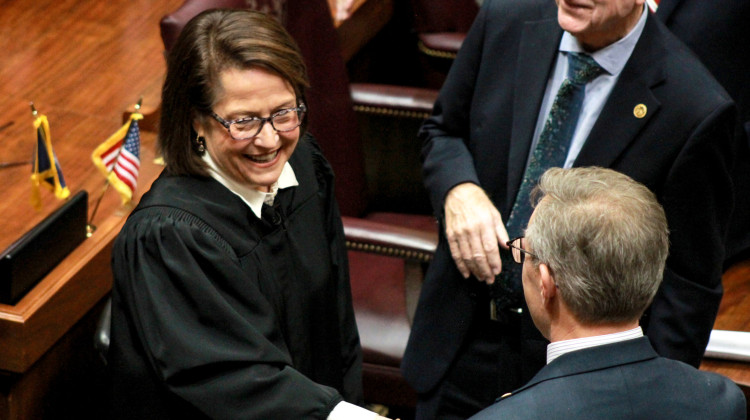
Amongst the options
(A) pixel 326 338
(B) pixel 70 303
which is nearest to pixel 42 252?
(B) pixel 70 303

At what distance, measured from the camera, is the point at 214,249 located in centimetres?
165

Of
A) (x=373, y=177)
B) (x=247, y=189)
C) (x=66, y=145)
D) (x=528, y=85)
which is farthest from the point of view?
(x=373, y=177)

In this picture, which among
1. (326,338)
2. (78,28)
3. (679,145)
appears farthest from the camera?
(78,28)

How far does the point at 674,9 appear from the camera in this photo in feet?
8.00

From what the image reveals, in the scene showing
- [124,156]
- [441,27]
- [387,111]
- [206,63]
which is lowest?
[441,27]

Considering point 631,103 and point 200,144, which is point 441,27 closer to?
point 631,103

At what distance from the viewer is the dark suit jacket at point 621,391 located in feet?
4.51

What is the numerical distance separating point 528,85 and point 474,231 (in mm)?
315

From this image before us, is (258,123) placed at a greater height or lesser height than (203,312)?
greater

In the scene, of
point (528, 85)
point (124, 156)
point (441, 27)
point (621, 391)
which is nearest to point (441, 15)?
point (441, 27)

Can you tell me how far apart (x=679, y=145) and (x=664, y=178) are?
7 centimetres

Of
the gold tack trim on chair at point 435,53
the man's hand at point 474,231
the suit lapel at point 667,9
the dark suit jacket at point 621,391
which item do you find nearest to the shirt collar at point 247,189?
the man's hand at point 474,231

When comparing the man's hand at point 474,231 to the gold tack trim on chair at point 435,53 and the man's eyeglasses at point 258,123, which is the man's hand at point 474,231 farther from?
the gold tack trim on chair at point 435,53

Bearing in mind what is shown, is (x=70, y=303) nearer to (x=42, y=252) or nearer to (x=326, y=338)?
(x=42, y=252)
